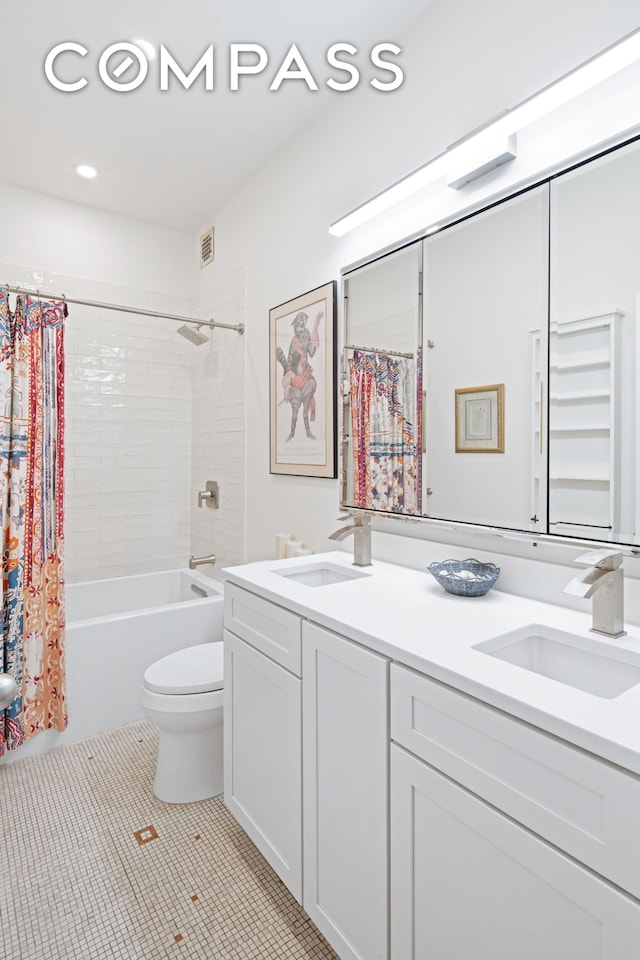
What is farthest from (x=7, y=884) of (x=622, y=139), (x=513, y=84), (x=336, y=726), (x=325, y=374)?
(x=513, y=84)

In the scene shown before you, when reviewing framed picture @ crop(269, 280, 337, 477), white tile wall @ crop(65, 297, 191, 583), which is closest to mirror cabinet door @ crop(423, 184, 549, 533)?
framed picture @ crop(269, 280, 337, 477)

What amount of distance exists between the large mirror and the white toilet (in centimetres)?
93

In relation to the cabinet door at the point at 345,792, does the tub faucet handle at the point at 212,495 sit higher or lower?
higher

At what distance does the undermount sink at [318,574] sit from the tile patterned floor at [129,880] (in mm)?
854

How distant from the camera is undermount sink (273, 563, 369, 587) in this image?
1.77 meters

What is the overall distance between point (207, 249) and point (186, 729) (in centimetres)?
265

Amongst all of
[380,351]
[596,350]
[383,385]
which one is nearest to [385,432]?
[383,385]

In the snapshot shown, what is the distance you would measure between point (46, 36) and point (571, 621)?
2.49m

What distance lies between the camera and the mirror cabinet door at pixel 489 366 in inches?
52.3

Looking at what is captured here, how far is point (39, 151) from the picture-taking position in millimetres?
2420

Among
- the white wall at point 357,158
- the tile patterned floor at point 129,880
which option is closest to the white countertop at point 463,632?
the white wall at point 357,158

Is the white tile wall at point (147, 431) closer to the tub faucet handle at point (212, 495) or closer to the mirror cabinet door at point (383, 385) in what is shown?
the tub faucet handle at point (212, 495)

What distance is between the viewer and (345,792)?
116 cm

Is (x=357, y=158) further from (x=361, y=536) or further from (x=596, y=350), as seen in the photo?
(x=361, y=536)
